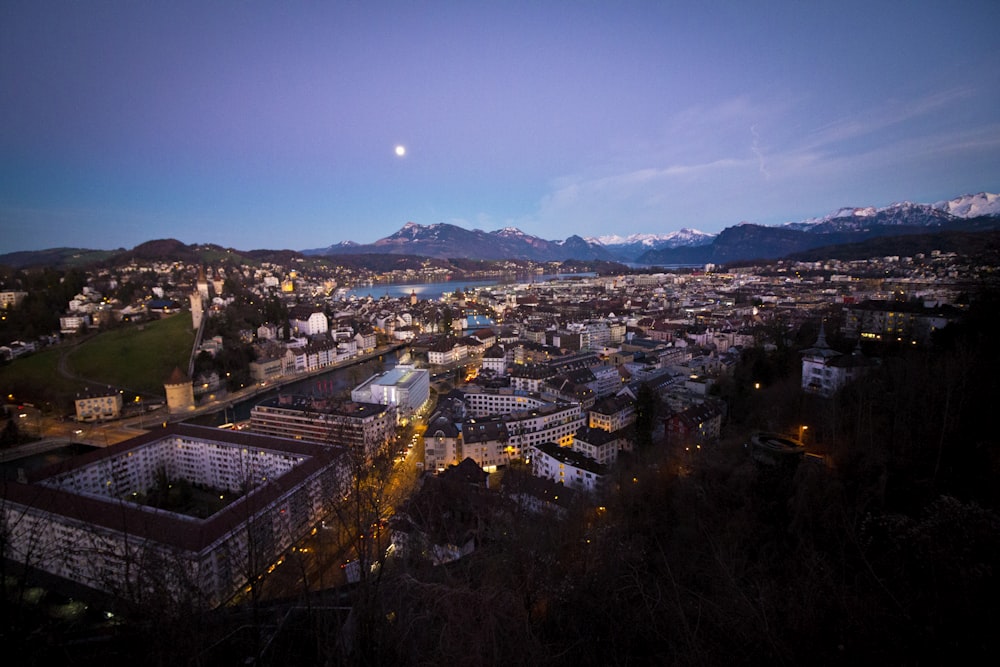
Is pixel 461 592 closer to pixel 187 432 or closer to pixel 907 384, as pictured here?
pixel 907 384

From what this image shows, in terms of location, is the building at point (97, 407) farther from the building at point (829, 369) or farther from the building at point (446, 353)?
the building at point (829, 369)

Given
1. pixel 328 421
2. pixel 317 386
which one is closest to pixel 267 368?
pixel 317 386

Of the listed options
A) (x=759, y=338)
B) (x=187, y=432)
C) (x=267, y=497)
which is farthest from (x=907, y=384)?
(x=187, y=432)

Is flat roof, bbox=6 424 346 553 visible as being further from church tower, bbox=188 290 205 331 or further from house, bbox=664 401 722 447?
church tower, bbox=188 290 205 331

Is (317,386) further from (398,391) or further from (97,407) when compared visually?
(97,407)

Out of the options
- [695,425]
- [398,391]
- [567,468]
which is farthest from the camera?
[398,391]

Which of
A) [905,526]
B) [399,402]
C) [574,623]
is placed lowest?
[399,402]

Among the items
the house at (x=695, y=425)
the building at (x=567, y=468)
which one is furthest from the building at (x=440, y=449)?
the house at (x=695, y=425)
